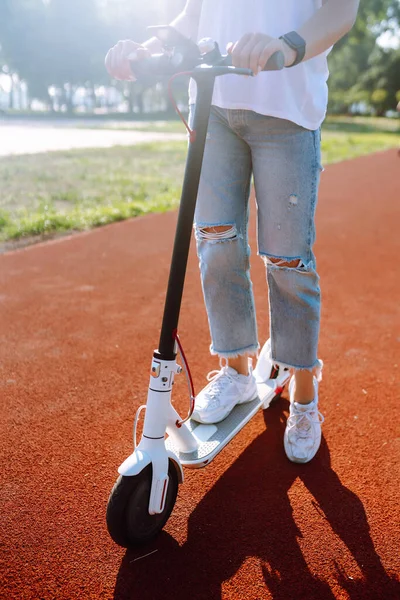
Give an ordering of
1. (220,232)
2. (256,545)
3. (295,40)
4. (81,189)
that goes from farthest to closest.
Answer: (81,189) → (220,232) → (256,545) → (295,40)

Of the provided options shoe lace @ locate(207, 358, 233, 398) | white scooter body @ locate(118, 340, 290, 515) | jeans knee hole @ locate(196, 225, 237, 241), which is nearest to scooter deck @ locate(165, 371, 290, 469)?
white scooter body @ locate(118, 340, 290, 515)

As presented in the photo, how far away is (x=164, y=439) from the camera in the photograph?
200 cm

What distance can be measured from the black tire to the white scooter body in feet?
0.07

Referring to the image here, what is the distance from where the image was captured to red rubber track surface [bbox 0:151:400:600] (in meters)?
1.85

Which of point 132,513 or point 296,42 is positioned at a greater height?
point 296,42

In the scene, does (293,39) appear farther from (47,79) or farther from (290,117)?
(47,79)

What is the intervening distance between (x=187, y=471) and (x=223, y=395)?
1.09ft

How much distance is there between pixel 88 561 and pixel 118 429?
79 cm

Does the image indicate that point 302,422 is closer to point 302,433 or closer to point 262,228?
point 302,433

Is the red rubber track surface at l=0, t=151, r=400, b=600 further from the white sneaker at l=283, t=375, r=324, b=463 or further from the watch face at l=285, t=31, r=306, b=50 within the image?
the watch face at l=285, t=31, r=306, b=50

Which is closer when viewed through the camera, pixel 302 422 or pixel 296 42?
pixel 296 42

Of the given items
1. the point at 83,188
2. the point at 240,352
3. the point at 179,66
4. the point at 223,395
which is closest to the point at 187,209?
the point at 179,66

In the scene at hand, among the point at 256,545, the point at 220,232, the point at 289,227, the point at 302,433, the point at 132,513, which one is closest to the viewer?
the point at 132,513

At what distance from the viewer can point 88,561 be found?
1.89m
